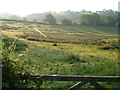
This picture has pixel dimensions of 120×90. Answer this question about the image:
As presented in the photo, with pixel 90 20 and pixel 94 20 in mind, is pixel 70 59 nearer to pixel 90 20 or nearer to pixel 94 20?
pixel 90 20

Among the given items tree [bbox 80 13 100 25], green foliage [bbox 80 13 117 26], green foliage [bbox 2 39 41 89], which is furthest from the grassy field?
green foliage [bbox 80 13 117 26]

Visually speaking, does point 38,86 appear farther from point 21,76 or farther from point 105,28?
point 105,28

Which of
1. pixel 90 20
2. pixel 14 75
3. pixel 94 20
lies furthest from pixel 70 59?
pixel 94 20

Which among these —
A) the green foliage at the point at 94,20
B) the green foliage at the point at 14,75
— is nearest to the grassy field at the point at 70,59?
the green foliage at the point at 14,75

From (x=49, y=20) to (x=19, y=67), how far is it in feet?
481

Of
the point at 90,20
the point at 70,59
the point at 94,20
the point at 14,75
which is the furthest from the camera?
the point at 94,20

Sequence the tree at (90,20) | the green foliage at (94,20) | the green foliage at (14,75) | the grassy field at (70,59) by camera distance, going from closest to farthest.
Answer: the green foliage at (14,75), the grassy field at (70,59), the tree at (90,20), the green foliage at (94,20)

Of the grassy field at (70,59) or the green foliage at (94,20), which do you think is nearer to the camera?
the grassy field at (70,59)

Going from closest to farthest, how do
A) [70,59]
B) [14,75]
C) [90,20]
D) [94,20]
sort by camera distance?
[14,75] < [70,59] < [90,20] < [94,20]

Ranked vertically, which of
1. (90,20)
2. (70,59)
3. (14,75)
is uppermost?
(90,20)

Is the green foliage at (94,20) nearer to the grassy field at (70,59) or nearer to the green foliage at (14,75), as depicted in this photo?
the grassy field at (70,59)

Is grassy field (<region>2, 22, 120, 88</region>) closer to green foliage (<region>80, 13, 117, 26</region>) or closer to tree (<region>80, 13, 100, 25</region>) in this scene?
tree (<region>80, 13, 100, 25</region>)

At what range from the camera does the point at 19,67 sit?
6.63 meters

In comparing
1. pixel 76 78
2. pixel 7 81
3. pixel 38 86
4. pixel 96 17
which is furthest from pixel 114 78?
pixel 96 17
